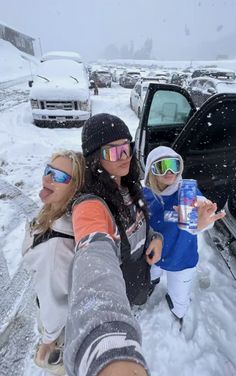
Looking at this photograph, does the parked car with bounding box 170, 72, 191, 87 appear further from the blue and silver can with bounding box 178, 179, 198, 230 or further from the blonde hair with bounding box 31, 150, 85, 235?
the blonde hair with bounding box 31, 150, 85, 235

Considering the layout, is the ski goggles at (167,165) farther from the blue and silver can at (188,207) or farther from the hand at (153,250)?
the hand at (153,250)

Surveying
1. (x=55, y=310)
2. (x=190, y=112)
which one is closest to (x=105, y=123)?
(x=55, y=310)

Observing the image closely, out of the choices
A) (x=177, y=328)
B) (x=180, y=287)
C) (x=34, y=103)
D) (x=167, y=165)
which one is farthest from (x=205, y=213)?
(x=34, y=103)

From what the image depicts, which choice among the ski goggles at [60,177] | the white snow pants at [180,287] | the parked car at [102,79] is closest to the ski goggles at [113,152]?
the ski goggles at [60,177]

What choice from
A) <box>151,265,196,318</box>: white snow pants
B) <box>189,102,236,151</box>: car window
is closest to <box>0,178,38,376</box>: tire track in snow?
<box>151,265,196,318</box>: white snow pants

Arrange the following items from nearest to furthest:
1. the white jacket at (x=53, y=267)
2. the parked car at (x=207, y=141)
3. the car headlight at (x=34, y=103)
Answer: the white jacket at (x=53, y=267), the parked car at (x=207, y=141), the car headlight at (x=34, y=103)

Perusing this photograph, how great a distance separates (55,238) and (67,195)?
22 cm

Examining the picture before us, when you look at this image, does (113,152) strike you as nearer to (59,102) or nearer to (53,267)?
(53,267)

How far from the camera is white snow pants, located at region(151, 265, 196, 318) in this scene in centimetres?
221

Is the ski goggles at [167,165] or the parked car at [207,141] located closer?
the ski goggles at [167,165]

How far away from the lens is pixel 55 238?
1333mm

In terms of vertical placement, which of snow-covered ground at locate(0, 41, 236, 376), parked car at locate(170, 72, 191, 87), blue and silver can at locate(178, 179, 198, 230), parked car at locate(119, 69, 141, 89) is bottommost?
snow-covered ground at locate(0, 41, 236, 376)

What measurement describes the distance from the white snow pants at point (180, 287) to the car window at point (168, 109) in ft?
7.08

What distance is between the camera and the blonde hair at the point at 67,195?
1.39 meters
